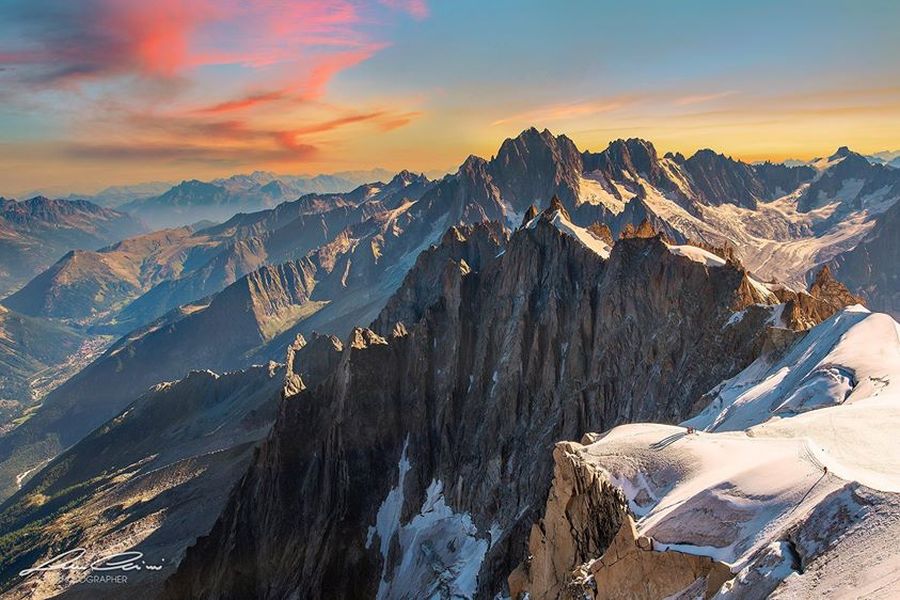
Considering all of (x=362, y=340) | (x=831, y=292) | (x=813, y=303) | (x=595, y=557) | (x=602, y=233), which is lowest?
(x=362, y=340)

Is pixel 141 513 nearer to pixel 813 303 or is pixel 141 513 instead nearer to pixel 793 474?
pixel 813 303

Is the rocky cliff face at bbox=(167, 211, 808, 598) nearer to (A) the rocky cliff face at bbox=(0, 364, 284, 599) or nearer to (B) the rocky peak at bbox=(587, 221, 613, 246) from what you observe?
(B) the rocky peak at bbox=(587, 221, 613, 246)

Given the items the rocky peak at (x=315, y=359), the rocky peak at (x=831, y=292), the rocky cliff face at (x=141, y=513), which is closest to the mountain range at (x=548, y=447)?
the rocky peak at (x=831, y=292)

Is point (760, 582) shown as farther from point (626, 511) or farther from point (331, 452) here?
point (331, 452)

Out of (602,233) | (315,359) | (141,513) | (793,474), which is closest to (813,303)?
(793,474)

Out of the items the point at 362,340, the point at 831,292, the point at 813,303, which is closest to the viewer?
the point at 813,303

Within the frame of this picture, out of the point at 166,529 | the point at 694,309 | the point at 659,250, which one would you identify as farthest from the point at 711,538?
the point at 166,529

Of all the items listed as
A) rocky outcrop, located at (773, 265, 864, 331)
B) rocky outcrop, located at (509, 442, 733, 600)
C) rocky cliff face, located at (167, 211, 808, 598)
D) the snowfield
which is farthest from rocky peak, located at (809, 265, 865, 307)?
rocky outcrop, located at (509, 442, 733, 600)

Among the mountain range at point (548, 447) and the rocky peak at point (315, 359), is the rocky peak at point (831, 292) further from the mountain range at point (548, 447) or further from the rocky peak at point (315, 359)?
the rocky peak at point (315, 359)
